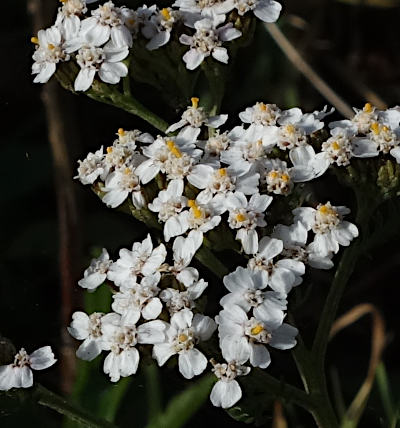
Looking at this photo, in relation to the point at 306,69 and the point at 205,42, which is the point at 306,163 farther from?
the point at 306,69

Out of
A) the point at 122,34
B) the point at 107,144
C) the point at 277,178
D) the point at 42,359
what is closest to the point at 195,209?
the point at 277,178

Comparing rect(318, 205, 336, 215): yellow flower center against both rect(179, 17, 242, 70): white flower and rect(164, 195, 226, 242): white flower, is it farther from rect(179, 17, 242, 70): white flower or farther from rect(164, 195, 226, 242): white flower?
rect(179, 17, 242, 70): white flower

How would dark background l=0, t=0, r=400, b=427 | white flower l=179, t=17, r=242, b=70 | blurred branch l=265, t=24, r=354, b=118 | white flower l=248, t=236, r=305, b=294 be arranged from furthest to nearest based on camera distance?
blurred branch l=265, t=24, r=354, b=118 < dark background l=0, t=0, r=400, b=427 < white flower l=179, t=17, r=242, b=70 < white flower l=248, t=236, r=305, b=294

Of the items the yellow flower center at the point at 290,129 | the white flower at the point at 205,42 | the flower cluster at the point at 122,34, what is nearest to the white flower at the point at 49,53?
the flower cluster at the point at 122,34

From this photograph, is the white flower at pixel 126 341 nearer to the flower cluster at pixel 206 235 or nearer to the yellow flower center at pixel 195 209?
the flower cluster at pixel 206 235

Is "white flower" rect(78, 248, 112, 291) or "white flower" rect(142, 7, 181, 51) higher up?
"white flower" rect(142, 7, 181, 51)

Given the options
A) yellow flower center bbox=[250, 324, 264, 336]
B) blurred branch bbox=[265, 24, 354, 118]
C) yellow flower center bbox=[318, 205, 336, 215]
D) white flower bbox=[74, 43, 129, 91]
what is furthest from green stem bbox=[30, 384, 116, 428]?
blurred branch bbox=[265, 24, 354, 118]
